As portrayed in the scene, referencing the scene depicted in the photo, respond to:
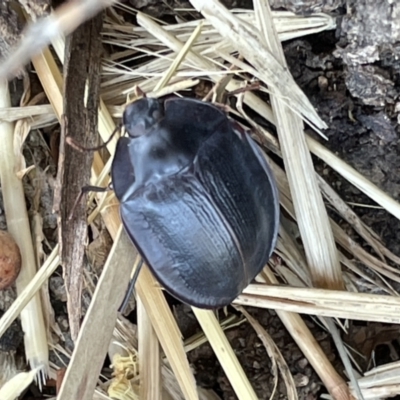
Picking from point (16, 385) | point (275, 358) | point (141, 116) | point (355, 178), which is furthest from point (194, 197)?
point (16, 385)

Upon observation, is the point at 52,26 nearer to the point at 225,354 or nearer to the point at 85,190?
the point at 85,190

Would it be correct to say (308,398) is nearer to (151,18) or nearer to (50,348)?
(50,348)

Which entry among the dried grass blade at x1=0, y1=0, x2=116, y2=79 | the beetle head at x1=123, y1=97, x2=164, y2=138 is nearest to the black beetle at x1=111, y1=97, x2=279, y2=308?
the beetle head at x1=123, y1=97, x2=164, y2=138

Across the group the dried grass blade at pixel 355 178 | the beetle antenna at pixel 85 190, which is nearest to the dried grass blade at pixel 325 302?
the dried grass blade at pixel 355 178

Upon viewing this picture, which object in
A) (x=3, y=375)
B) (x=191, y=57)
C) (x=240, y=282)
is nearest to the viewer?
(x=240, y=282)

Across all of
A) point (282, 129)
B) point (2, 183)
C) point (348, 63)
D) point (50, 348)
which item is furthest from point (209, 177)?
point (50, 348)

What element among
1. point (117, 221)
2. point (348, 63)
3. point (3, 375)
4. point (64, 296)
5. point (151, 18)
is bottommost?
point (3, 375)

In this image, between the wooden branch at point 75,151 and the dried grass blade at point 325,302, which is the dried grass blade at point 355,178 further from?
the wooden branch at point 75,151
